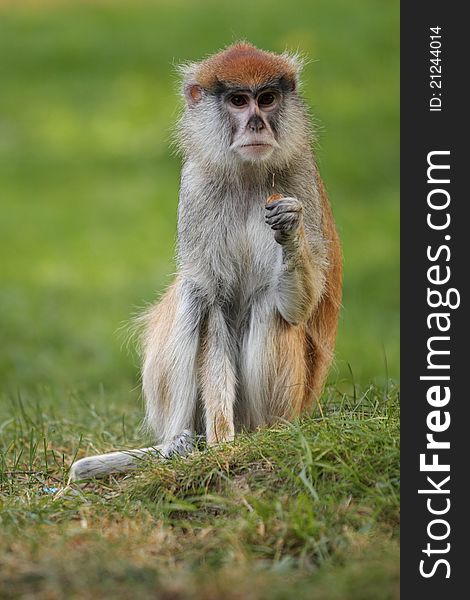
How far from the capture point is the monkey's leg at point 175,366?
537 cm

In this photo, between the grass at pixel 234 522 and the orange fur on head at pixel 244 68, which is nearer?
the grass at pixel 234 522

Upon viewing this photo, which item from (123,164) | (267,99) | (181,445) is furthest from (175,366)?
(123,164)

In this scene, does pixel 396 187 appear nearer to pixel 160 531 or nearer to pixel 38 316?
pixel 38 316

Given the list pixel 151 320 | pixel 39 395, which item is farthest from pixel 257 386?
pixel 39 395

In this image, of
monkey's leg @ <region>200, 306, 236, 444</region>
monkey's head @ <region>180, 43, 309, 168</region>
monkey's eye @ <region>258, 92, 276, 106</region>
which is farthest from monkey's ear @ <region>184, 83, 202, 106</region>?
monkey's leg @ <region>200, 306, 236, 444</region>

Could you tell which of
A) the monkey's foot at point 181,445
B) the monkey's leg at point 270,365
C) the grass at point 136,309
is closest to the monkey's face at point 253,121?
the monkey's leg at point 270,365

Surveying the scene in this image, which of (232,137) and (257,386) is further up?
(232,137)

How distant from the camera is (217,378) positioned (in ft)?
17.3

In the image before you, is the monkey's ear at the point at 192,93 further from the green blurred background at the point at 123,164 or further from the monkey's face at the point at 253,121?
the green blurred background at the point at 123,164

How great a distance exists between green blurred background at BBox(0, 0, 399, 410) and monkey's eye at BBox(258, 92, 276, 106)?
2997mm

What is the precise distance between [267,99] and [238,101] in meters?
0.13

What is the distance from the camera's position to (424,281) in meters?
4.53

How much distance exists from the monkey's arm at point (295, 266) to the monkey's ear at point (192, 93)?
0.80 metres

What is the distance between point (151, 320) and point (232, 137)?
1.26 metres
